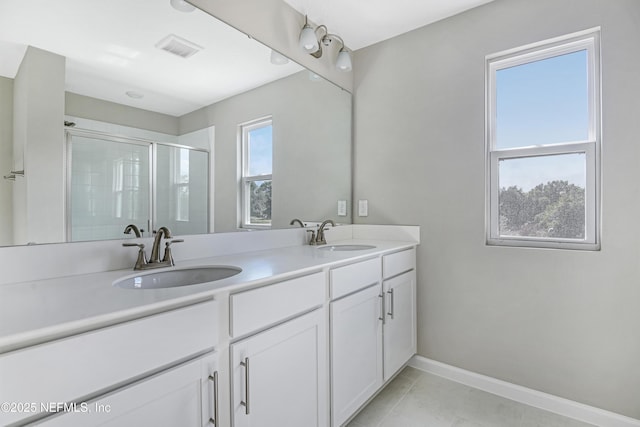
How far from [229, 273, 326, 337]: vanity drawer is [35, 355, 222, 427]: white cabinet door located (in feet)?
0.48

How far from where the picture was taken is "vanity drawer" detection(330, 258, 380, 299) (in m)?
1.45

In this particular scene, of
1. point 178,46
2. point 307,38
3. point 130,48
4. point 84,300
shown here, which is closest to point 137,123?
point 130,48

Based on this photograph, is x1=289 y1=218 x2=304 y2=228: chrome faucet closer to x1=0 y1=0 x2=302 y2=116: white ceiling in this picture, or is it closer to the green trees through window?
x1=0 y1=0 x2=302 y2=116: white ceiling

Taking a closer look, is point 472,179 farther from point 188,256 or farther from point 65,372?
point 65,372

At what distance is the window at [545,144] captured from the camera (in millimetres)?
1711

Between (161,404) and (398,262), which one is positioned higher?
(398,262)

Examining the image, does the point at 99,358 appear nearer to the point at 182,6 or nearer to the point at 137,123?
the point at 137,123

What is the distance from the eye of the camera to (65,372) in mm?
660

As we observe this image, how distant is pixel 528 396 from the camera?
183 centimetres

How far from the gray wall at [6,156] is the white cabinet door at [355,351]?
120 centimetres

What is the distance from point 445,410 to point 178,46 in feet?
7.79

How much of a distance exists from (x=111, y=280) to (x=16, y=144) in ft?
1.76

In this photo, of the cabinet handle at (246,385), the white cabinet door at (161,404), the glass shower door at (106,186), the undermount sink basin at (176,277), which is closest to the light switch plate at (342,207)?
the undermount sink basin at (176,277)

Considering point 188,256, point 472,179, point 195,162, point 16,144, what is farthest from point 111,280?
point 472,179
